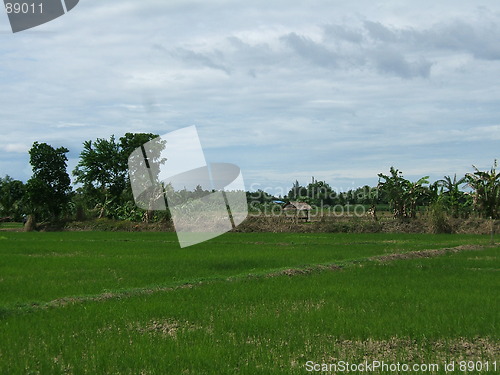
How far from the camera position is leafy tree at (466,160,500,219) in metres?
27.7

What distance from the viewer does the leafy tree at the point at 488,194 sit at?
27.7 meters

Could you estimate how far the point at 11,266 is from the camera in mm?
13414

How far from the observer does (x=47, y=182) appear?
3684 cm

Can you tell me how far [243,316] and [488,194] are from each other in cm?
2426

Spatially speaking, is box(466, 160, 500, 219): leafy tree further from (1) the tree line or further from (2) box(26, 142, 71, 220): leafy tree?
(2) box(26, 142, 71, 220): leafy tree

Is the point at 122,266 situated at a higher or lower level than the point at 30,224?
lower

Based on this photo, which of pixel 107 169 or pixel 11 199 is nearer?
pixel 107 169

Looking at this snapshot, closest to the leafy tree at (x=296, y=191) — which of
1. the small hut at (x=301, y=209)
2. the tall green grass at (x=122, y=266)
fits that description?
the small hut at (x=301, y=209)

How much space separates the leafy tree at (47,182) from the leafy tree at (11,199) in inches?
371

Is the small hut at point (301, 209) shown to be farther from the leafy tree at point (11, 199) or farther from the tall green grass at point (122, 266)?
the leafy tree at point (11, 199)

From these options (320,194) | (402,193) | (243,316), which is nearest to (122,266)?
(243,316)

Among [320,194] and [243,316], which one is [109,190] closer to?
[320,194]

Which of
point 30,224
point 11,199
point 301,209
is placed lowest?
point 30,224

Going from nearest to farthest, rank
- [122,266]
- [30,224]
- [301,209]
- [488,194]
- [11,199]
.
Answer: [122,266] < [488,194] < [30,224] < [301,209] < [11,199]
